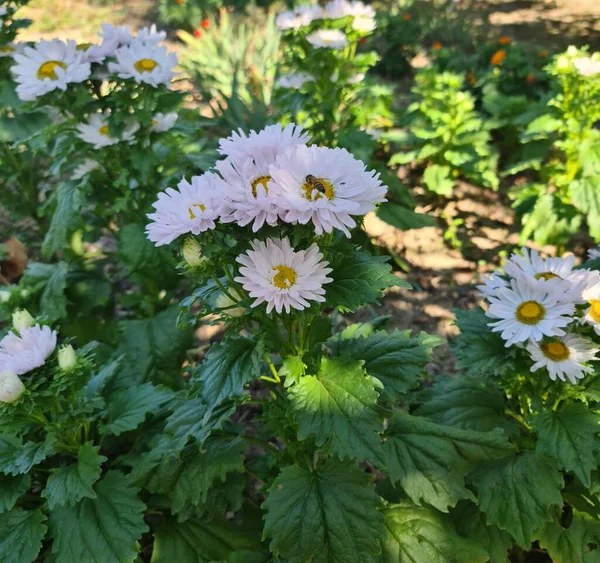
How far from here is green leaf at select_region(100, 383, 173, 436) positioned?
5.78ft

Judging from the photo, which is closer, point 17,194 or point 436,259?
point 17,194

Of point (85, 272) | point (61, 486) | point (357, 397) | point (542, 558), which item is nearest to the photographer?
point (357, 397)

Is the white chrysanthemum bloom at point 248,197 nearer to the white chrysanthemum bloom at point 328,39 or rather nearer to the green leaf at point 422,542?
the green leaf at point 422,542

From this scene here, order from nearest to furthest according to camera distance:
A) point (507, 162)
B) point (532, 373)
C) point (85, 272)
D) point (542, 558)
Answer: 1. point (532, 373)
2. point (542, 558)
3. point (85, 272)
4. point (507, 162)

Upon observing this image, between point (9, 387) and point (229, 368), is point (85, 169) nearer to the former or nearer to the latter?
point (9, 387)

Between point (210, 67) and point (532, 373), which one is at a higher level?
point (532, 373)

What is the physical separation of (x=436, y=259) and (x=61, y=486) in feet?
8.71

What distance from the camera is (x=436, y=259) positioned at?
351 centimetres

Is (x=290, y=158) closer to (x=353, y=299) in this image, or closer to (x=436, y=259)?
(x=353, y=299)

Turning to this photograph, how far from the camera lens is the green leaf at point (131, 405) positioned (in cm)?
176

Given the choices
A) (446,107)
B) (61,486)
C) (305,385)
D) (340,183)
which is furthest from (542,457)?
(446,107)

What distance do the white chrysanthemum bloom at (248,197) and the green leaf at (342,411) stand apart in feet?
1.66

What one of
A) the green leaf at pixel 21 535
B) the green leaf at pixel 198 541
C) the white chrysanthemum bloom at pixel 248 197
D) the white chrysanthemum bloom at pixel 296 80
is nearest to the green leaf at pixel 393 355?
the white chrysanthemum bloom at pixel 248 197

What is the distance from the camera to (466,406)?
75.4 inches
